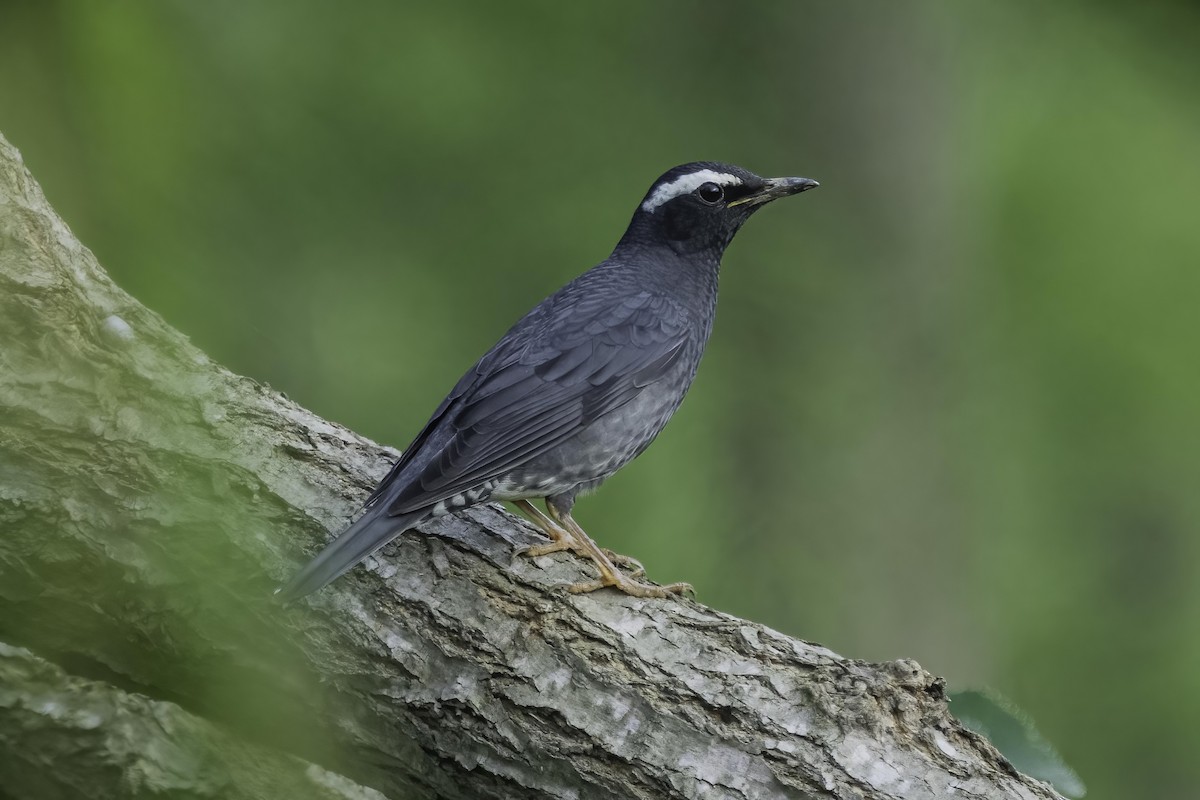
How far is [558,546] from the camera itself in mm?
4293

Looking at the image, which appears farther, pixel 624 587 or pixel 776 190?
pixel 776 190

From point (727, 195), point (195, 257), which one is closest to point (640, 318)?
point (727, 195)

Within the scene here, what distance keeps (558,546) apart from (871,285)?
19.0 feet

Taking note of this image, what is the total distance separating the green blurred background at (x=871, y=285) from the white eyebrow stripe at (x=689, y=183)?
1.67m

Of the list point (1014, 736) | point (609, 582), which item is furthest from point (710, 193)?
point (1014, 736)

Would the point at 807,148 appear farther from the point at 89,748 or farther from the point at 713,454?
the point at 89,748

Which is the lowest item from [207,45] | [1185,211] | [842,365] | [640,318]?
[207,45]

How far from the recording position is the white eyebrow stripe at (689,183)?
5.42 m

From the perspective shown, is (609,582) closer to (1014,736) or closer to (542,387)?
(542,387)

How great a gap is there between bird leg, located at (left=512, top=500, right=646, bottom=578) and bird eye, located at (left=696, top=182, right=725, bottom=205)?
1647 mm

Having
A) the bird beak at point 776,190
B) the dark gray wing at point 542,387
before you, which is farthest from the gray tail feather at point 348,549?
the bird beak at point 776,190

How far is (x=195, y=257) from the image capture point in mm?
1198

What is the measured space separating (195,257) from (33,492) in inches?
87.1

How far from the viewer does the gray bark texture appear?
278 cm
